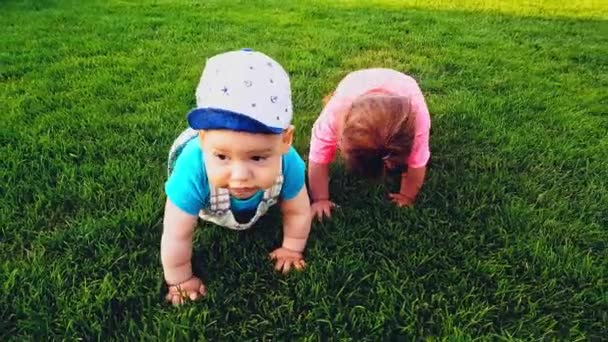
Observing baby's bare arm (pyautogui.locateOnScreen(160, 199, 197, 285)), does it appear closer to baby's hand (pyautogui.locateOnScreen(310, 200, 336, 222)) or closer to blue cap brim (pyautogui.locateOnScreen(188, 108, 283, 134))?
blue cap brim (pyautogui.locateOnScreen(188, 108, 283, 134))

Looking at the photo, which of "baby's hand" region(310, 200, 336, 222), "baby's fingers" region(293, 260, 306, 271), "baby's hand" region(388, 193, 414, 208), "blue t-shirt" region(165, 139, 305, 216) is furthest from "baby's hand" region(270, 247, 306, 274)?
"baby's hand" region(388, 193, 414, 208)

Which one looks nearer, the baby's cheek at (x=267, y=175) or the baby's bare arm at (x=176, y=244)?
the baby's cheek at (x=267, y=175)

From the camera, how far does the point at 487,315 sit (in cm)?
226

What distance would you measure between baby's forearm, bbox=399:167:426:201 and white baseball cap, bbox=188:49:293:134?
1.18 meters

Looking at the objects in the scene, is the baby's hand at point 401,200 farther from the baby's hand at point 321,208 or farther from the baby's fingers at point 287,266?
the baby's fingers at point 287,266

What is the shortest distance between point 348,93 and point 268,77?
1.14 m

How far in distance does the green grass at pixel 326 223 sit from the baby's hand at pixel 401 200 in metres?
0.05

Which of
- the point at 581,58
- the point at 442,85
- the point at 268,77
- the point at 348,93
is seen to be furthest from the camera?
the point at 581,58

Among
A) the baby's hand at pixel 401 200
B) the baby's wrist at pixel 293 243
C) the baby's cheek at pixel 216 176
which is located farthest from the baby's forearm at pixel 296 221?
the baby's hand at pixel 401 200

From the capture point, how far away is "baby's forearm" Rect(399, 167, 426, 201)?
2900mm

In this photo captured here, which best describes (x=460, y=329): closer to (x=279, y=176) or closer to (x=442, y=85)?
(x=279, y=176)

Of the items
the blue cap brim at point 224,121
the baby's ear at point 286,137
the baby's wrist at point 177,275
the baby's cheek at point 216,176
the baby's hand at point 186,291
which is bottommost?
the baby's hand at point 186,291

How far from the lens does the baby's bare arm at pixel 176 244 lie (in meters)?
2.19

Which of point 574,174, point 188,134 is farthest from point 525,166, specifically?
point 188,134
